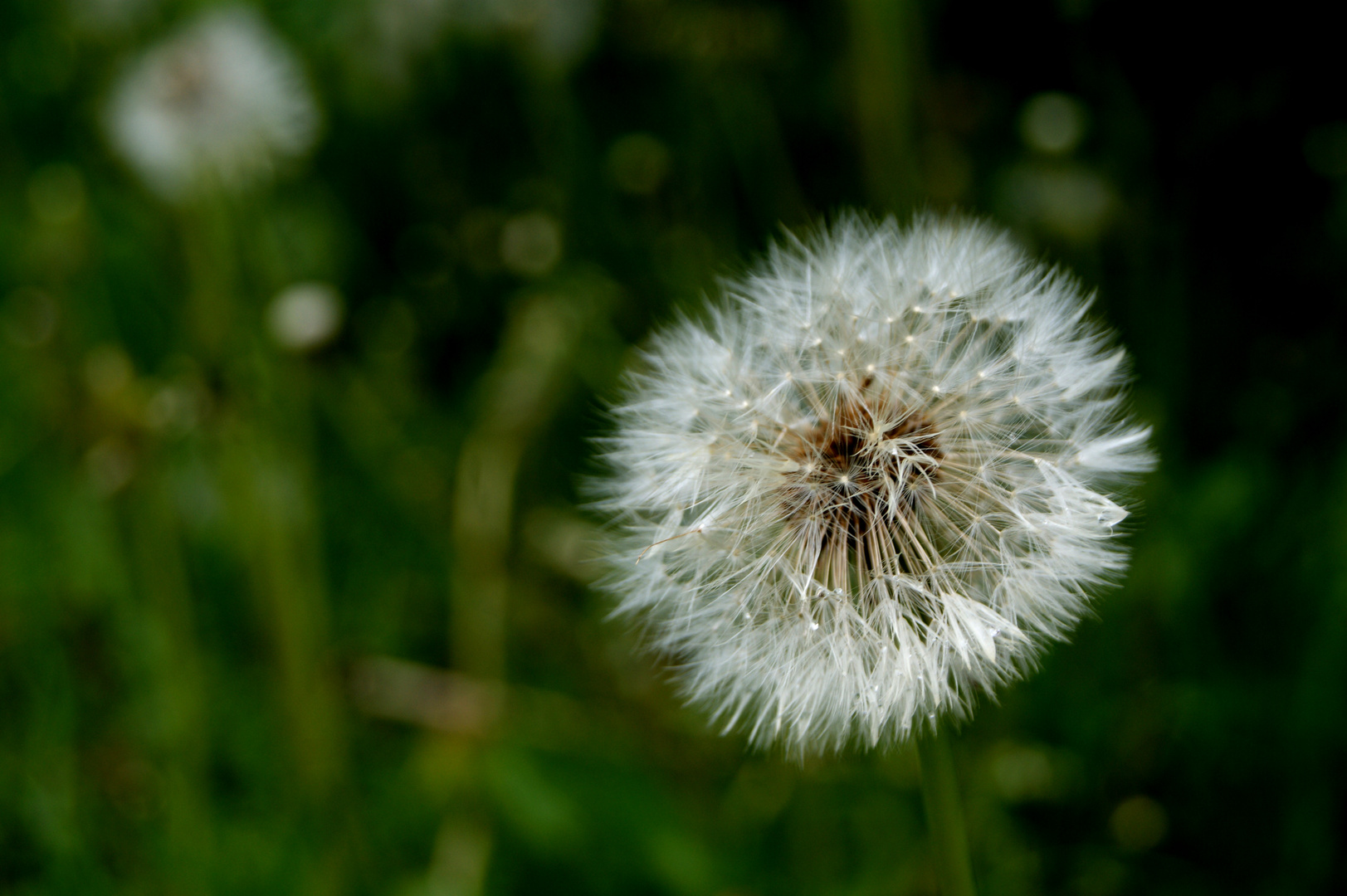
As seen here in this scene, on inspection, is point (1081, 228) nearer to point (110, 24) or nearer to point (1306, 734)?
point (1306, 734)

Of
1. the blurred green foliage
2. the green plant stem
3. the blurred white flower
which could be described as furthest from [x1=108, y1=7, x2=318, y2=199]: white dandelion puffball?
the green plant stem

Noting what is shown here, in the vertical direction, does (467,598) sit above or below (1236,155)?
below

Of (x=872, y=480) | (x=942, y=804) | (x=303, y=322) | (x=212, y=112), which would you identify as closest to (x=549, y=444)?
(x=303, y=322)

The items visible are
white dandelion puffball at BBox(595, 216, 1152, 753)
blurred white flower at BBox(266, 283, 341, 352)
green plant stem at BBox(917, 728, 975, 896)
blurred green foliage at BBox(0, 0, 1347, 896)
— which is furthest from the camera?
blurred white flower at BBox(266, 283, 341, 352)

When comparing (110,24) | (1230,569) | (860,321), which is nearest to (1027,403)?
(860,321)

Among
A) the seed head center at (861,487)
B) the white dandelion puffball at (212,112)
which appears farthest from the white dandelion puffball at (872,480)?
the white dandelion puffball at (212,112)

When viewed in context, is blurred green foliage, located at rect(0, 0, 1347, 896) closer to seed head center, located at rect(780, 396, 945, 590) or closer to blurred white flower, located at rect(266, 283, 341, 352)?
blurred white flower, located at rect(266, 283, 341, 352)

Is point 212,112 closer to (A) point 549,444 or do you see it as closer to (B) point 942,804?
(A) point 549,444
